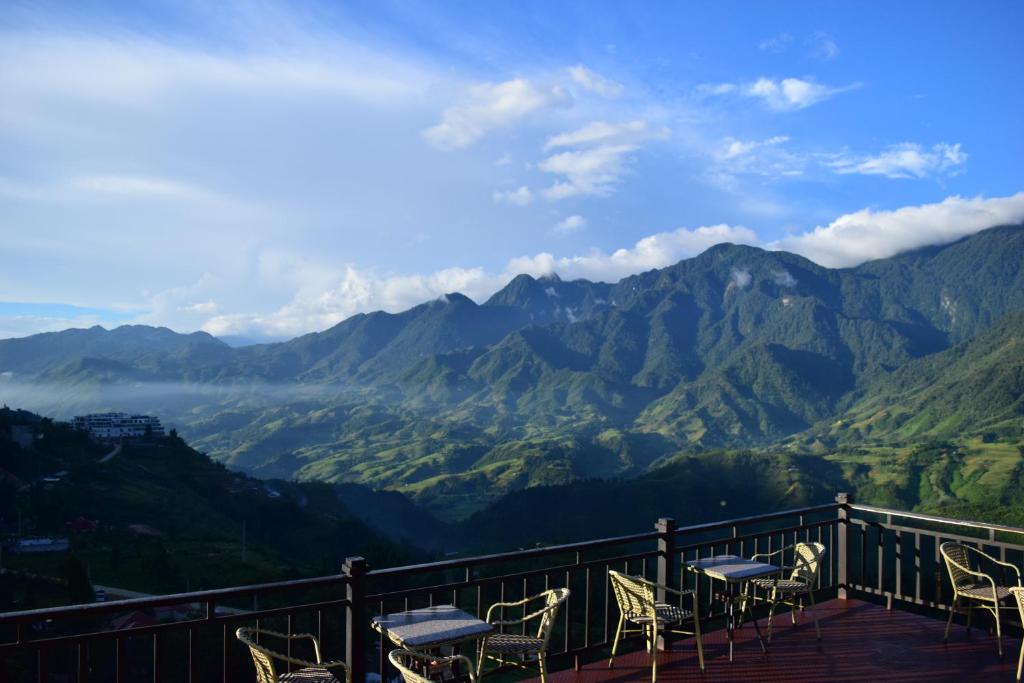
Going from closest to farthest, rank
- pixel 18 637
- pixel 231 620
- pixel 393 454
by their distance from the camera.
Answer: pixel 18 637
pixel 231 620
pixel 393 454

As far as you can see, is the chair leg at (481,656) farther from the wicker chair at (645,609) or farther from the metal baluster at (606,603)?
the metal baluster at (606,603)

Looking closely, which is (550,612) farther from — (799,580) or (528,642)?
(799,580)

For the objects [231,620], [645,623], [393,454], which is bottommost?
[393,454]

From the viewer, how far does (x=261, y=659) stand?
3.41 meters

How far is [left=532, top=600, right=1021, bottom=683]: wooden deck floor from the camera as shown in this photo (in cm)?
533

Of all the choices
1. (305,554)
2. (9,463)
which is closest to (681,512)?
(305,554)

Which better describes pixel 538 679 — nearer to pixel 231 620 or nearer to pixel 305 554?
pixel 231 620

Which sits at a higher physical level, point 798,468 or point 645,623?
point 645,623

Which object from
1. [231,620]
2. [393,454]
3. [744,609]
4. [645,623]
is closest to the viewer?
[231,620]

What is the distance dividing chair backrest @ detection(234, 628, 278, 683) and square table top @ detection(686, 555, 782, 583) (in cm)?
327

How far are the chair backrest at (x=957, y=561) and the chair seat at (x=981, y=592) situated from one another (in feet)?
0.27

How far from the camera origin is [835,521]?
7434mm

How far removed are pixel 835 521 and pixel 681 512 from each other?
289 ft

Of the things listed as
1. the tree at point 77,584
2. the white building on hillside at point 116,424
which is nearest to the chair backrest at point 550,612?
the tree at point 77,584
